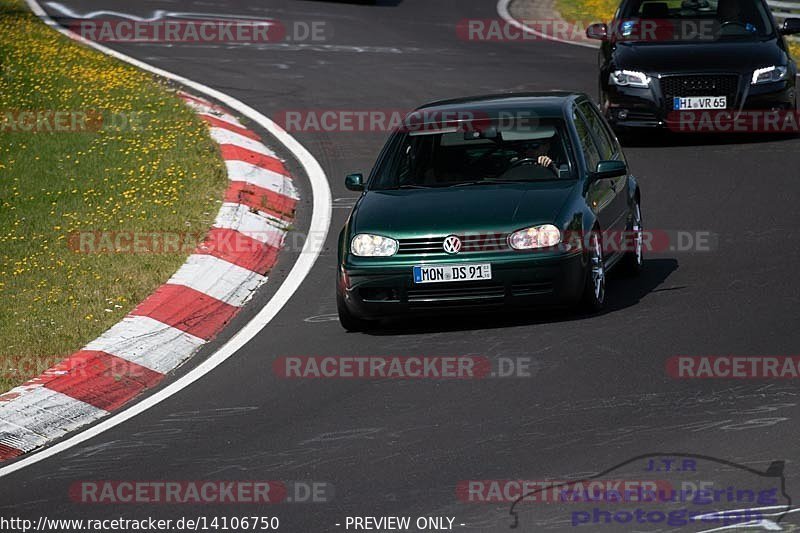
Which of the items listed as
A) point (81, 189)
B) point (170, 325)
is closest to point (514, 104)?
point (170, 325)

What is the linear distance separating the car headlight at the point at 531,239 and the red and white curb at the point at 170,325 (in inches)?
87.0

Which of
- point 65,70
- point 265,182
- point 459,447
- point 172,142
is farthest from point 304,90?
point 459,447

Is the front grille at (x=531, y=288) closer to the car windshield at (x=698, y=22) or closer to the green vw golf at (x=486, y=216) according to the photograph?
the green vw golf at (x=486, y=216)

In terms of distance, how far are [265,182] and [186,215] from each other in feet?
5.44

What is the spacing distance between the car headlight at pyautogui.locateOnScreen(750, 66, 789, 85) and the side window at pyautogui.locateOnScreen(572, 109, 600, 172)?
19.0 ft

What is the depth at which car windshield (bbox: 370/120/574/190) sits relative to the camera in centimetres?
1048

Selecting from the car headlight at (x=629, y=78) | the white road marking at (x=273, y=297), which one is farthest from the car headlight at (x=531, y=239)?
the car headlight at (x=629, y=78)

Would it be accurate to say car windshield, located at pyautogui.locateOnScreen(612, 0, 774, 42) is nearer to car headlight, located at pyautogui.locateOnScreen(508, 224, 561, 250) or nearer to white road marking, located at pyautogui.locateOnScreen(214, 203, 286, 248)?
white road marking, located at pyautogui.locateOnScreen(214, 203, 286, 248)

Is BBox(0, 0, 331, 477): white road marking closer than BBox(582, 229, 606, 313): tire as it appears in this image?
Yes

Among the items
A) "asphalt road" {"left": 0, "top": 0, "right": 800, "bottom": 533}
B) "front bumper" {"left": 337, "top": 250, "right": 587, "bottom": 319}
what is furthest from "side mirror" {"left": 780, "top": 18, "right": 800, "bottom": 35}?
"front bumper" {"left": 337, "top": 250, "right": 587, "bottom": 319}

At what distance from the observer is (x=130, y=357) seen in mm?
9656

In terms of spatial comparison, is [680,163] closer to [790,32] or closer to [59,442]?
[790,32]

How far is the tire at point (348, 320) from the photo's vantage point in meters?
9.92


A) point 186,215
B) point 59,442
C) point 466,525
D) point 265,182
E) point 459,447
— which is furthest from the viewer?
point 265,182
